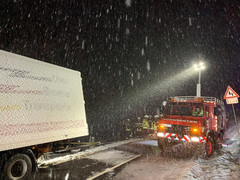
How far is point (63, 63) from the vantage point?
1446 inches

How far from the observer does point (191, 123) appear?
8.02m

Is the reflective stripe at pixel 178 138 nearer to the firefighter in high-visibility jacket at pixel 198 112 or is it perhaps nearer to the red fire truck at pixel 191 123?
the red fire truck at pixel 191 123

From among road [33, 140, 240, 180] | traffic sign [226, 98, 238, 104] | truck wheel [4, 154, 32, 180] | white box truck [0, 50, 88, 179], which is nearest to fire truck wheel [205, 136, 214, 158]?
road [33, 140, 240, 180]

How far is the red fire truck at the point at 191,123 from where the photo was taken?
793 centimetres

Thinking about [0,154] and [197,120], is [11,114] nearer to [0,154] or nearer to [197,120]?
[0,154]

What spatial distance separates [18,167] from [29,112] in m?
1.58

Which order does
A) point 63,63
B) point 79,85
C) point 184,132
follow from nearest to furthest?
point 79,85 < point 184,132 < point 63,63

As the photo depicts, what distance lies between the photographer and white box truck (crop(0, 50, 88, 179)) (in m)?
4.84

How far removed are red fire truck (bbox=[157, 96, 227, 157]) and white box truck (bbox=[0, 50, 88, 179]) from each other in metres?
4.27

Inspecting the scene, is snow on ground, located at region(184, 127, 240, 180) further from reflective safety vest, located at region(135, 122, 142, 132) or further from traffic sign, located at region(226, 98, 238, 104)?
reflective safety vest, located at region(135, 122, 142, 132)

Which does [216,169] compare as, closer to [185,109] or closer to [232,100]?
[185,109]

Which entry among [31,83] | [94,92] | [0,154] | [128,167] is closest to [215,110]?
[128,167]

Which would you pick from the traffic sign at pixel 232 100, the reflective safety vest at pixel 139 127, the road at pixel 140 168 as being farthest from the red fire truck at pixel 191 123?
the reflective safety vest at pixel 139 127

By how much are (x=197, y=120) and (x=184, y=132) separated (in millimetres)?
796
